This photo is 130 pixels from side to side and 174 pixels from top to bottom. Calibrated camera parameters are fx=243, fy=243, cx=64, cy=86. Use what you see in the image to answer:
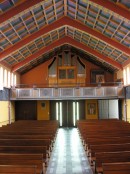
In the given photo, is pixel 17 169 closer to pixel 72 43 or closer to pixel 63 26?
pixel 63 26

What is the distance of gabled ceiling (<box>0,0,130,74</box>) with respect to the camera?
12312 millimetres

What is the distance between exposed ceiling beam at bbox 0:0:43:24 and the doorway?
533 inches

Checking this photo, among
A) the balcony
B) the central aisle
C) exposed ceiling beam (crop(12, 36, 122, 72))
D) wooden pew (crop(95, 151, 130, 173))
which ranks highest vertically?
exposed ceiling beam (crop(12, 36, 122, 72))

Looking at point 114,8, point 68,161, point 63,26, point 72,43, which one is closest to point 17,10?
point 114,8

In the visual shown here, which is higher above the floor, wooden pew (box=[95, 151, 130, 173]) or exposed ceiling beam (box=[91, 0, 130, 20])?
exposed ceiling beam (box=[91, 0, 130, 20])

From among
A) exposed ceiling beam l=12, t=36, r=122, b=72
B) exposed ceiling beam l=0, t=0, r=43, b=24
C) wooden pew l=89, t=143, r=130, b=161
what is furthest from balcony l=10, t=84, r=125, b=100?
wooden pew l=89, t=143, r=130, b=161

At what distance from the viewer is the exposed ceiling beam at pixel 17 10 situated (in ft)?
40.1

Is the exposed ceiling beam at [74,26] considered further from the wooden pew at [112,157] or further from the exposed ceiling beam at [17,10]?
the wooden pew at [112,157]

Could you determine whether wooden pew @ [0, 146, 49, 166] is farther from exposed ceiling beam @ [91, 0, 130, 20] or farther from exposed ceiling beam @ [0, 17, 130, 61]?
exposed ceiling beam @ [0, 17, 130, 61]

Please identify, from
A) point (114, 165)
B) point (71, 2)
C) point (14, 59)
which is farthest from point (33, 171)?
point (14, 59)

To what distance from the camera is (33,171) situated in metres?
5.31

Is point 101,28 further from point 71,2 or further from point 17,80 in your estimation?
point 17,80

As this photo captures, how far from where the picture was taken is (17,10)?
1238cm

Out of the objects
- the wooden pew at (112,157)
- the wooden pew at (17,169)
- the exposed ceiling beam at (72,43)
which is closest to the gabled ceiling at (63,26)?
the exposed ceiling beam at (72,43)
